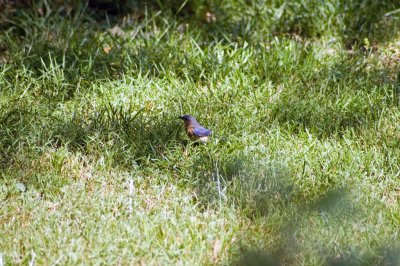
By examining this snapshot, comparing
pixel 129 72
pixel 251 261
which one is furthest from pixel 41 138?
pixel 251 261

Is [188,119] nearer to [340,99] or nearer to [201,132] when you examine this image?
[201,132]

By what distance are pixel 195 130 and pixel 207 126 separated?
26 cm

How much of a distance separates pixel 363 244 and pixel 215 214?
0.76 metres

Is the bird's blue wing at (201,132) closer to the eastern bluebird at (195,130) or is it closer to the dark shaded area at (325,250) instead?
the eastern bluebird at (195,130)

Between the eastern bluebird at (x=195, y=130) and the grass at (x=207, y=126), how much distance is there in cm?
6

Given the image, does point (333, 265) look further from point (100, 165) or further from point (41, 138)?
point (41, 138)

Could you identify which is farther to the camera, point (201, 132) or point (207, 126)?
point (207, 126)

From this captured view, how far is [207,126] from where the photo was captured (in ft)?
14.8

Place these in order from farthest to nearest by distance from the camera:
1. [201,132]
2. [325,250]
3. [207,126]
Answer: [207,126] < [201,132] < [325,250]

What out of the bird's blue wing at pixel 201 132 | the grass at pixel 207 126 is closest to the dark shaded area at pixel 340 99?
the grass at pixel 207 126

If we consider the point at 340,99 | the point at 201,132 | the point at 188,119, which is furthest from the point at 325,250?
the point at 340,99

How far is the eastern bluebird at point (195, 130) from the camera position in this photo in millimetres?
4251

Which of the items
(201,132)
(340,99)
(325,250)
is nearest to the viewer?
(325,250)

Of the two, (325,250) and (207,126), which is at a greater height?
(325,250)
